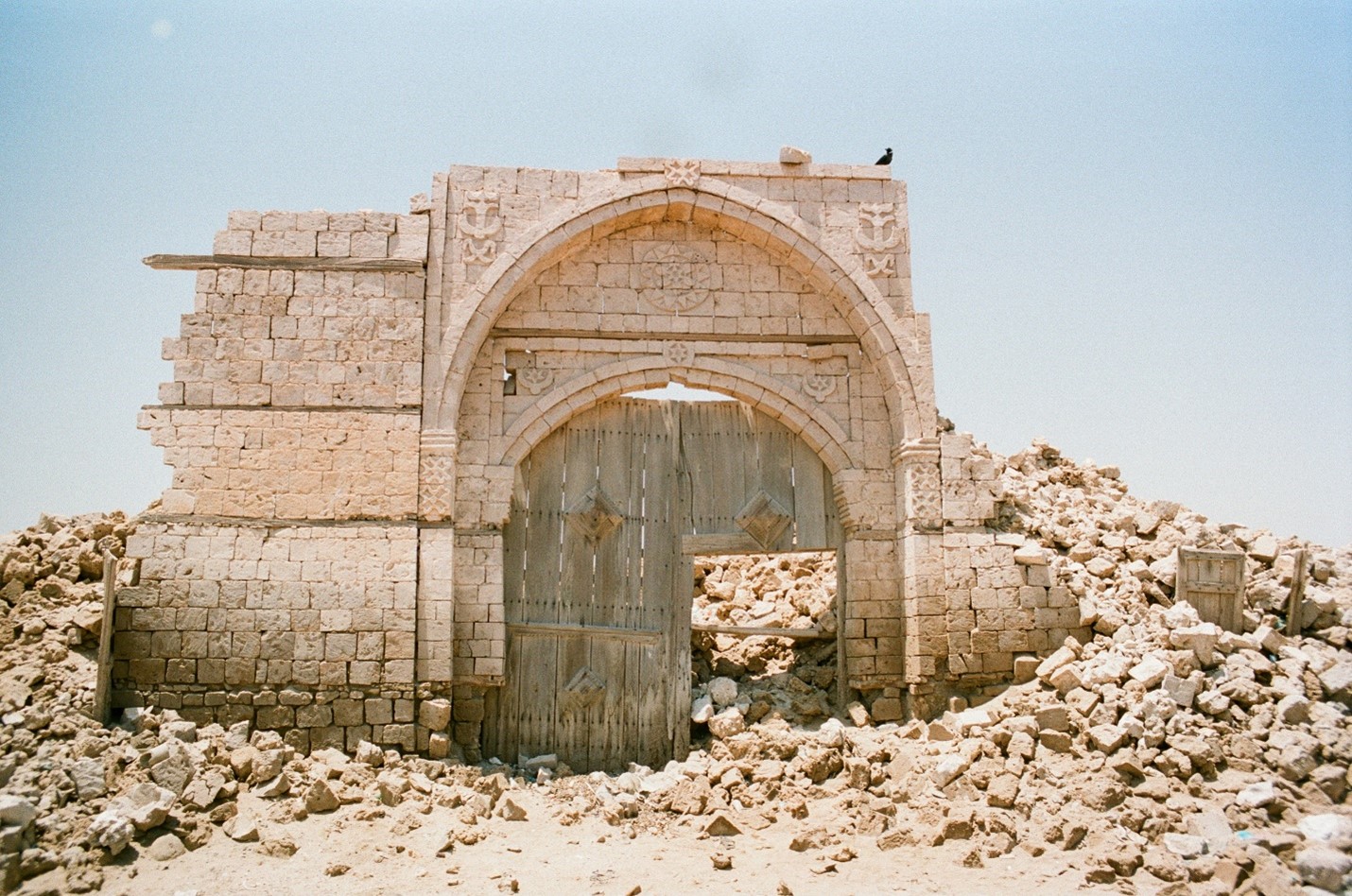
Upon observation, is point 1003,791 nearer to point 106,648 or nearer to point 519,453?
point 519,453

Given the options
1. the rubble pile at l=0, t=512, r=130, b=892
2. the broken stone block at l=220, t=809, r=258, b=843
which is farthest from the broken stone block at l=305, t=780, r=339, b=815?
the rubble pile at l=0, t=512, r=130, b=892

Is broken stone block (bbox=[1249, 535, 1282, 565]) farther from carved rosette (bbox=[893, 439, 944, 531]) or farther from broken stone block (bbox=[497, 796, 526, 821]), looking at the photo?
broken stone block (bbox=[497, 796, 526, 821])

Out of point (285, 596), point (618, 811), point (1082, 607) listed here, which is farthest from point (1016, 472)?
point (285, 596)

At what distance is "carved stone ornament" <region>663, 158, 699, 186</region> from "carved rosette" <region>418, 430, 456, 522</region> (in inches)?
119

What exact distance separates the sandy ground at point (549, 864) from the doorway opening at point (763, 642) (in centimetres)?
158

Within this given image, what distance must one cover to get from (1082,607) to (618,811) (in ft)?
14.1

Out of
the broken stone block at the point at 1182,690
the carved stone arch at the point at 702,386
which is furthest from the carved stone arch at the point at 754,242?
the broken stone block at the point at 1182,690

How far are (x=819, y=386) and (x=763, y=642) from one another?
2.64 meters

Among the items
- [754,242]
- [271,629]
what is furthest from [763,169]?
[271,629]

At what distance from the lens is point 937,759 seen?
26.3 ft

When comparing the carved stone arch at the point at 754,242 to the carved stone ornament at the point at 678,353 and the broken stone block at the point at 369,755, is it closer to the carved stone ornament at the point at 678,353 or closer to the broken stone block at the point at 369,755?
the carved stone ornament at the point at 678,353

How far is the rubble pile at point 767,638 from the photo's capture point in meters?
9.20

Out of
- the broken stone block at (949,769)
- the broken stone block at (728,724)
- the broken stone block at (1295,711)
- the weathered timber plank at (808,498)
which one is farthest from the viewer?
the weathered timber plank at (808,498)

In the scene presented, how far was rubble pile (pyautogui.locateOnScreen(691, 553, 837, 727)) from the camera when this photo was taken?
920cm
